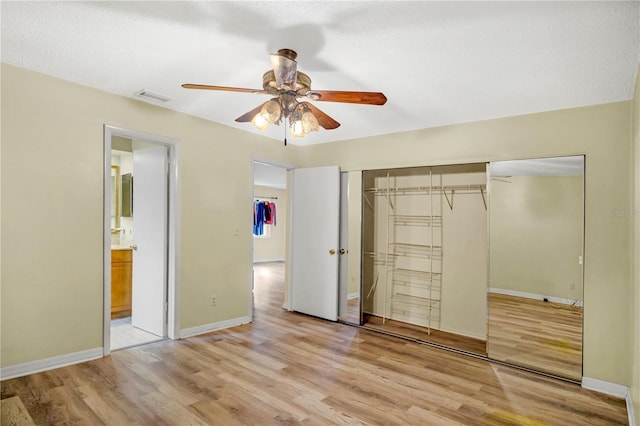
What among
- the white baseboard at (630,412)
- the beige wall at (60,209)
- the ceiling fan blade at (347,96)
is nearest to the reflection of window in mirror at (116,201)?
the beige wall at (60,209)

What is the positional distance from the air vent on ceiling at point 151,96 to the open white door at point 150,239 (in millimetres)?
635

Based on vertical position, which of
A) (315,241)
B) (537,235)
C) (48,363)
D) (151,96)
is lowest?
(48,363)

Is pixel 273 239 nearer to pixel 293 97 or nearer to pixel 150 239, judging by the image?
pixel 150 239

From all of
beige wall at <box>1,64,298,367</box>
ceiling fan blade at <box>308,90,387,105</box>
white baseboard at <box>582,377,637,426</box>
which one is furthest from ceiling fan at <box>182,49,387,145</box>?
white baseboard at <box>582,377,637,426</box>

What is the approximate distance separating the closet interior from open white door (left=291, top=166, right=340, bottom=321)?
425 millimetres

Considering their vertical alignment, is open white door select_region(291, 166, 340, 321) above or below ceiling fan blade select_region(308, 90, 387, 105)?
below

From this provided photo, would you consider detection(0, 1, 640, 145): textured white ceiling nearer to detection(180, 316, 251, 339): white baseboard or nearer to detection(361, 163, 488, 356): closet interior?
detection(361, 163, 488, 356): closet interior

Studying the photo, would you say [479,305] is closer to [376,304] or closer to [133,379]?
[376,304]

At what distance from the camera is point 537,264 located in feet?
11.4

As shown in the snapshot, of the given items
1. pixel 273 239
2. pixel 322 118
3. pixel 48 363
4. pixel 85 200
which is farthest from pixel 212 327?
→ pixel 273 239

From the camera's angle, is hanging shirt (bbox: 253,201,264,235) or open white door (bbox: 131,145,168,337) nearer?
open white door (bbox: 131,145,168,337)

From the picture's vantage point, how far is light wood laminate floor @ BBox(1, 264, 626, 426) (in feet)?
7.91

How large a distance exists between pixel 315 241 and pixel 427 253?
1497 millimetres

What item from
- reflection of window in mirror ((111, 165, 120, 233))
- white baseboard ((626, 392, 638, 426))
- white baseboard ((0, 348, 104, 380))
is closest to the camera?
white baseboard ((626, 392, 638, 426))
